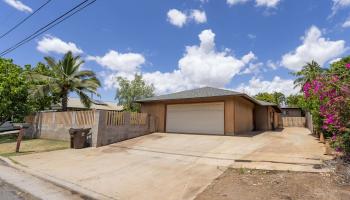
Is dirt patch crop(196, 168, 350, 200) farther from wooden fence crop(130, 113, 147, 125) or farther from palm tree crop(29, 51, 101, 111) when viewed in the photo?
palm tree crop(29, 51, 101, 111)

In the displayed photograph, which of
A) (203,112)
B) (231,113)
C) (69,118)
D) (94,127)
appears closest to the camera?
(94,127)

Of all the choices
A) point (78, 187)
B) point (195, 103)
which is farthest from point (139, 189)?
point (195, 103)

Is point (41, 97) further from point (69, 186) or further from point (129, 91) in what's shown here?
point (69, 186)

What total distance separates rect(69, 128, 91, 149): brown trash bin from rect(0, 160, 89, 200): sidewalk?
404cm

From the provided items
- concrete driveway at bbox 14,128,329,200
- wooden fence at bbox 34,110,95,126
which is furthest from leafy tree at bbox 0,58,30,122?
concrete driveway at bbox 14,128,329,200

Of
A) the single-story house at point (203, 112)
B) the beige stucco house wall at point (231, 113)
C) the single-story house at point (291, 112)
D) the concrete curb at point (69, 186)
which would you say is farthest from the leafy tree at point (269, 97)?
the concrete curb at point (69, 186)

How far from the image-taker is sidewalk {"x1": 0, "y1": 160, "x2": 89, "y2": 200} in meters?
5.13

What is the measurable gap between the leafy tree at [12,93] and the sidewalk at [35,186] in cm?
1072

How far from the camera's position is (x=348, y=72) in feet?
22.1

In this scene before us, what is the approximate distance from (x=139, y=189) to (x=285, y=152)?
621cm

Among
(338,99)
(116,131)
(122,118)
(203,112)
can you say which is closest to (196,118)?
(203,112)

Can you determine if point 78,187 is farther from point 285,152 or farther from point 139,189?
point 285,152

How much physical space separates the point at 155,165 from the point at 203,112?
28.9 feet

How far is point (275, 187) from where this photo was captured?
205 inches
